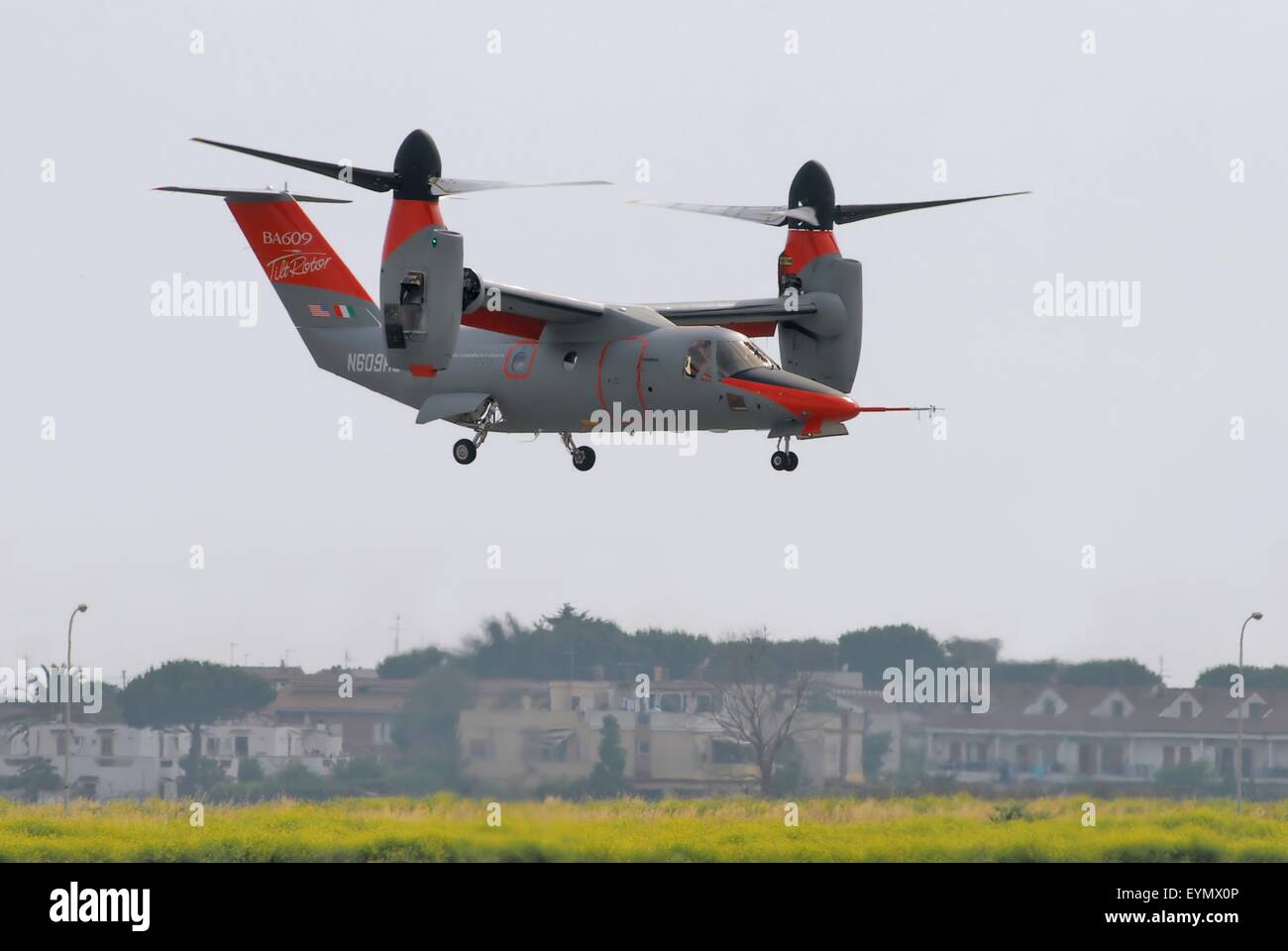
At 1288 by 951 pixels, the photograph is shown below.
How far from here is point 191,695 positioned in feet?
192

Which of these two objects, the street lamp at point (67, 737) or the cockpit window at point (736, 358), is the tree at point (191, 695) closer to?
the street lamp at point (67, 737)

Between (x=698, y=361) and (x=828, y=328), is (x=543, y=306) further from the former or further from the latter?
(x=828, y=328)

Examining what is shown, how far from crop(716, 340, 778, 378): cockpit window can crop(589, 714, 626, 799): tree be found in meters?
6.98

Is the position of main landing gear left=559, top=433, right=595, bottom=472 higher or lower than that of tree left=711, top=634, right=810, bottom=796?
higher

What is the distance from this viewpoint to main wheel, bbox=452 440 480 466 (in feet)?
184

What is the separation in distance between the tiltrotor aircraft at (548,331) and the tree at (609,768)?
5.31 metres

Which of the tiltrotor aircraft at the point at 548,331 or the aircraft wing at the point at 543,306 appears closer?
the tiltrotor aircraft at the point at 548,331

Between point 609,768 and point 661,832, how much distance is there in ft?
4.91

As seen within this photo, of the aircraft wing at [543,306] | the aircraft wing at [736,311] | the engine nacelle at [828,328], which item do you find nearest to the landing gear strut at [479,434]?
the aircraft wing at [543,306]

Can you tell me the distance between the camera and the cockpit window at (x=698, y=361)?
2105 inches

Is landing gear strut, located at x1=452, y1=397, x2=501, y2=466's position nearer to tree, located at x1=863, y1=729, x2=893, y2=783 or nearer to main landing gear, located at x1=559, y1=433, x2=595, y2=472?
main landing gear, located at x1=559, y1=433, x2=595, y2=472
